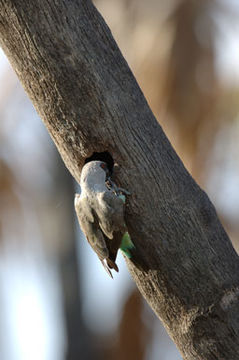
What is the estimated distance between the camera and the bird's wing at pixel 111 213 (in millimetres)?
1814

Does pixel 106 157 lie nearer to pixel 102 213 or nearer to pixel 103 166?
pixel 103 166

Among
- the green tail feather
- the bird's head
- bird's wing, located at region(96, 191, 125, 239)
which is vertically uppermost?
the bird's head

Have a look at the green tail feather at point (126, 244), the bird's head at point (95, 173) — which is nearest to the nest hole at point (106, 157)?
the bird's head at point (95, 173)

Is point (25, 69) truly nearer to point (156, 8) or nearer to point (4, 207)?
point (156, 8)

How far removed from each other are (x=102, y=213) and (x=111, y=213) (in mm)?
22

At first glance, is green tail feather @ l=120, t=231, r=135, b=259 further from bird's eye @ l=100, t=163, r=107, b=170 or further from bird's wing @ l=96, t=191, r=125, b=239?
bird's eye @ l=100, t=163, r=107, b=170

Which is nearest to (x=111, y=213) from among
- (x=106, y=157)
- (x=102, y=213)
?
(x=102, y=213)

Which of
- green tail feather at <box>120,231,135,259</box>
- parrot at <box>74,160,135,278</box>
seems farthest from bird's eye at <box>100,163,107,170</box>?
green tail feather at <box>120,231,135,259</box>

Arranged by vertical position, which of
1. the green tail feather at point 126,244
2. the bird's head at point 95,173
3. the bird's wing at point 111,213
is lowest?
the green tail feather at point 126,244

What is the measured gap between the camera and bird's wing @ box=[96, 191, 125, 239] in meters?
1.81

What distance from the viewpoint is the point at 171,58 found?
545cm

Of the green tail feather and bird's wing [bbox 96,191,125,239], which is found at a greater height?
bird's wing [bbox 96,191,125,239]

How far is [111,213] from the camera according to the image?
1812 millimetres

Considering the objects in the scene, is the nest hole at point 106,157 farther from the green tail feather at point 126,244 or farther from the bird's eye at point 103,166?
the green tail feather at point 126,244
